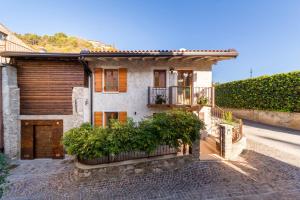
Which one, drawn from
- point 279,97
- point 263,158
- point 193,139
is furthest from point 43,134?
point 279,97

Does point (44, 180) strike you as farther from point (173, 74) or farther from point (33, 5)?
point (33, 5)

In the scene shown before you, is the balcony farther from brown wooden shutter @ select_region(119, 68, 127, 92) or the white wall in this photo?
brown wooden shutter @ select_region(119, 68, 127, 92)

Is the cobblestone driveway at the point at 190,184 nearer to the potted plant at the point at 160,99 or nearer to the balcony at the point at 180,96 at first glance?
the balcony at the point at 180,96

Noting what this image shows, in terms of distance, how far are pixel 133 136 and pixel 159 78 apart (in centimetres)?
517

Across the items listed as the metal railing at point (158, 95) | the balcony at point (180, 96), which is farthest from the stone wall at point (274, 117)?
the metal railing at point (158, 95)

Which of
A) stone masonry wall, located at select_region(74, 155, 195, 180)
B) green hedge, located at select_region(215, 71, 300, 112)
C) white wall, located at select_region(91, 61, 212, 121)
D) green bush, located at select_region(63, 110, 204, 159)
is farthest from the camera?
green hedge, located at select_region(215, 71, 300, 112)

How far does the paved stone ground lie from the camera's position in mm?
5324

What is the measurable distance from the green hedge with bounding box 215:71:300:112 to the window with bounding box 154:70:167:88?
1057 centimetres

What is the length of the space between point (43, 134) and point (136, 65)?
7113 mm

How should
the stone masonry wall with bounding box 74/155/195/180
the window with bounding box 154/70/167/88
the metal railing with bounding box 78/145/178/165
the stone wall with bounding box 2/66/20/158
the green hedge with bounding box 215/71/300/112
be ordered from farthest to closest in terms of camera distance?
the green hedge with bounding box 215/71/300/112, the window with bounding box 154/70/167/88, the stone wall with bounding box 2/66/20/158, the metal railing with bounding box 78/145/178/165, the stone masonry wall with bounding box 74/155/195/180

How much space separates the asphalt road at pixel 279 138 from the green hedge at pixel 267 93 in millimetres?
2228

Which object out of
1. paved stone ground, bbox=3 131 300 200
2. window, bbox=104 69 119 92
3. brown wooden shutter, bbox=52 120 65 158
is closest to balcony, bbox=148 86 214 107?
window, bbox=104 69 119 92

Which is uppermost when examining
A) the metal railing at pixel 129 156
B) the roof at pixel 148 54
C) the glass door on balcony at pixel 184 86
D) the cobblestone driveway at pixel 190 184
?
the roof at pixel 148 54

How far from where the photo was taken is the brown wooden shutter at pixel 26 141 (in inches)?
368
